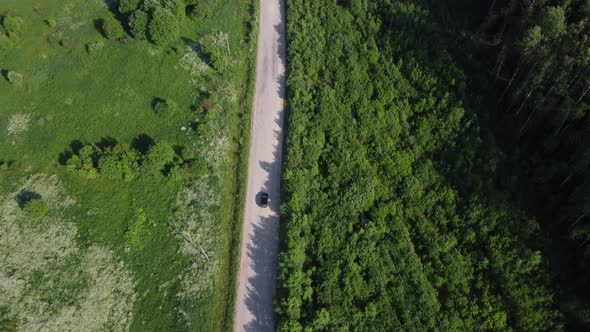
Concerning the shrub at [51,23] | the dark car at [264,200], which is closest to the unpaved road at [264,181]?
the dark car at [264,200]

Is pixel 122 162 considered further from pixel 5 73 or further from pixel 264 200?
pixel 5 73

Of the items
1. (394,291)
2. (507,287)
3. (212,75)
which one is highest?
(212,75)

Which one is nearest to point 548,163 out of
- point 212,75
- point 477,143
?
point 477,143

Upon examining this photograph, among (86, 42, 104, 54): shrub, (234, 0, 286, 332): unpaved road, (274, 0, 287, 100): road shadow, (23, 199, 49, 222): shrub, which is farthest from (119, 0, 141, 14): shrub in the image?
(23, 199, 49, 222): shrub

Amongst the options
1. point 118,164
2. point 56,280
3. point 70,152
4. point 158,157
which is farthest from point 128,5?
point 56,280

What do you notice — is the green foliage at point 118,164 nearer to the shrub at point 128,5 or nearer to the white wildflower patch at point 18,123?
the white wildflower patch at point 18,123

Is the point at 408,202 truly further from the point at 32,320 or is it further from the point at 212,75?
the point at 32,320
